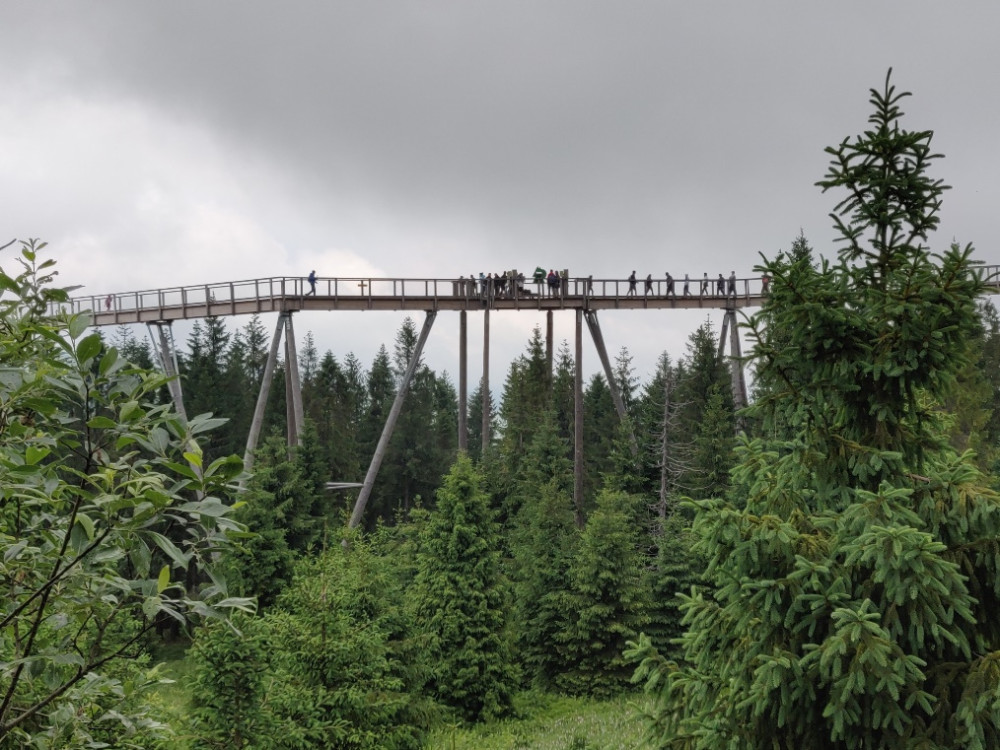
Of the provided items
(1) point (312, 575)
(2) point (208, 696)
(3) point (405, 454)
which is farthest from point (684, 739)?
(3) point (405, 454)

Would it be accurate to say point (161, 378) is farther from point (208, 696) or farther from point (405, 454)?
Result: point (405, 454)

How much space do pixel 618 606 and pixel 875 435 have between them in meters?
17.3

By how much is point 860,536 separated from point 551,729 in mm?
15659

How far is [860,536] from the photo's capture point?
527cm

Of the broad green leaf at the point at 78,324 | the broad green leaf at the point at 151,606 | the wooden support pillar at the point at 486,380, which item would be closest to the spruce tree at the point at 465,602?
the wooden support pillar at the point at 486,380

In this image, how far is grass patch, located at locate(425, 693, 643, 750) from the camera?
663 inches

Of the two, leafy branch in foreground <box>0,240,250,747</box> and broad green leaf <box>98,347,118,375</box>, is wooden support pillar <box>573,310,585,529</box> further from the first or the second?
broad green leaf <box>98,347,118,375</box>

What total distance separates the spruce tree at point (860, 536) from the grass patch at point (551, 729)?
10013 millimetres

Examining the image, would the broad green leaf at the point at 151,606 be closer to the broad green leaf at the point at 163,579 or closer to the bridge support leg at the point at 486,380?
the broad green leaf at the point at 163,579

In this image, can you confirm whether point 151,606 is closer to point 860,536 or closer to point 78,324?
point 78,324

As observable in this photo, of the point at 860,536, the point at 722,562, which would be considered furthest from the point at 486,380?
the point at 860,536

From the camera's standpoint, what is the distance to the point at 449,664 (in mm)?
19297

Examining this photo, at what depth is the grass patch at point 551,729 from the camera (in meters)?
16.8

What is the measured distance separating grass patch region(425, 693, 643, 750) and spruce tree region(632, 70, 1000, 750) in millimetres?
10013
